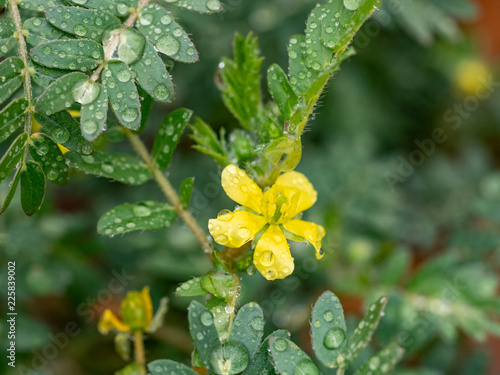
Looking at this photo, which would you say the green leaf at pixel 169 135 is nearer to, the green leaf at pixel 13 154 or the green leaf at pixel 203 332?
the green leaf at pixel 13 154

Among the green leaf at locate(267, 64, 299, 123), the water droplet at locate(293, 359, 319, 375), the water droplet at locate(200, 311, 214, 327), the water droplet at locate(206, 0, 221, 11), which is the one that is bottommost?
the water droplet at locate(200, 311, 214, 327)

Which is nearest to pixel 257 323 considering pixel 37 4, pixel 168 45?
pixel 168 45

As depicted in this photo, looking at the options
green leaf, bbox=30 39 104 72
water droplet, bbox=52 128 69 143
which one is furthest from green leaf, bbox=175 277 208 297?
green leaf, bbox=30 39 104 72

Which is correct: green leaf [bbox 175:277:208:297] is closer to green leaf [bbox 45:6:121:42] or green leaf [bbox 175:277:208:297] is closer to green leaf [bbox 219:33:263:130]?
green leaf [bbox 219:33:263:130]

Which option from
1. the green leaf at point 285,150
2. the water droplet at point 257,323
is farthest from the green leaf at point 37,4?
the water droplet at point 257,323

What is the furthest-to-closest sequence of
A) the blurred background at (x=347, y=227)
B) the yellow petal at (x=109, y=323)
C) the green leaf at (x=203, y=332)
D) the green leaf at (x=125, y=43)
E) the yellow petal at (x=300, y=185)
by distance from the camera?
the blurred background at (x=347, y=227)
the yellow petal at (x=109, y=323)
the yellow petal at (x=300, y=185)
the green leaf at (x=125, y=43)
the green leaf at (x=203, y=332)

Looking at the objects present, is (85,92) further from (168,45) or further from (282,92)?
(282,92)
